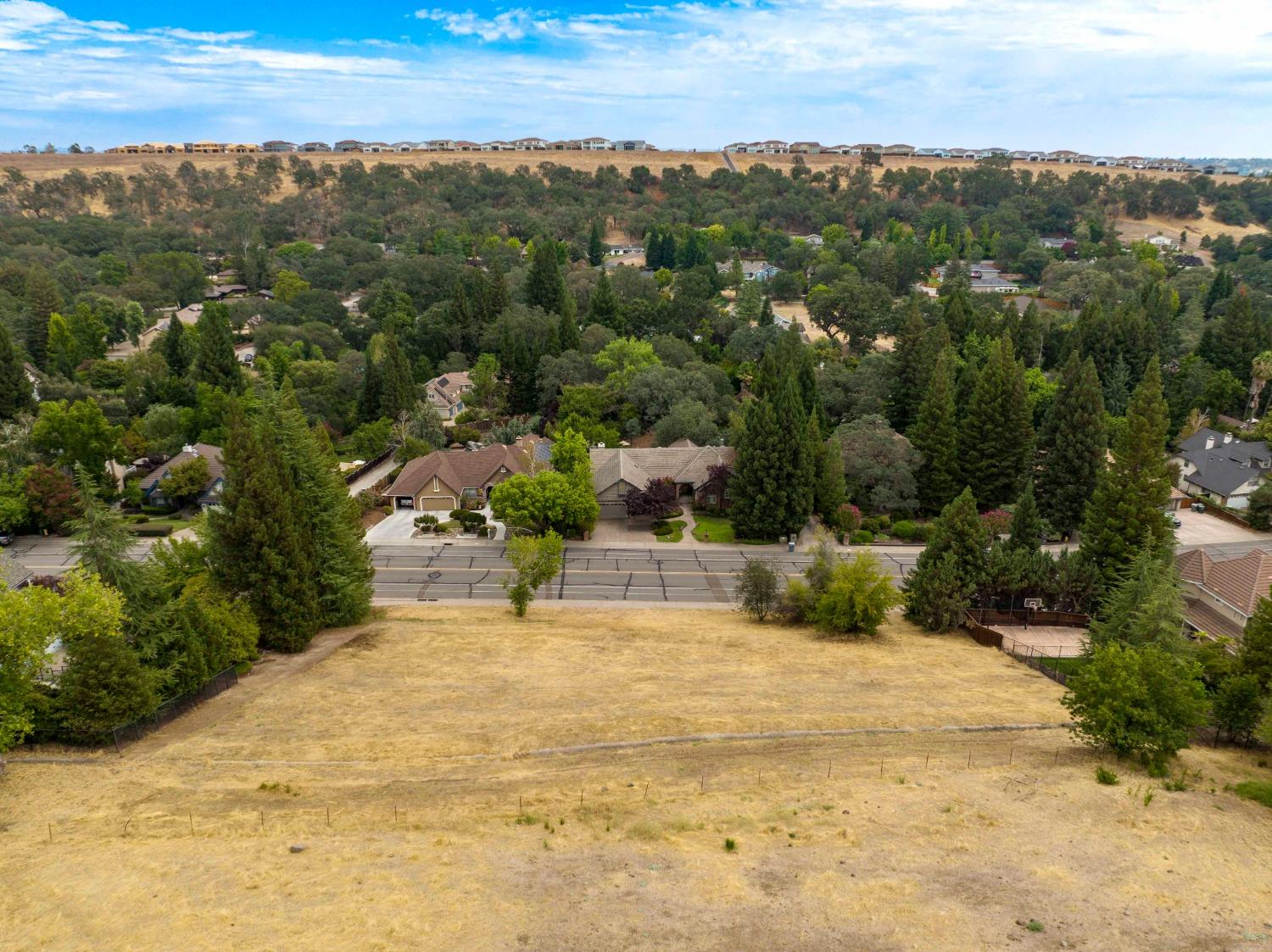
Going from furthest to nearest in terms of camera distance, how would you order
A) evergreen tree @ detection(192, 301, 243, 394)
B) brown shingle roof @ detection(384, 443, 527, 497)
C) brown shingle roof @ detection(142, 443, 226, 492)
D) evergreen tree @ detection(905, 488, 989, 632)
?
1. evergreen tree @ detection(192, 301, 243, 394)
2. brown shingle roof @ detection(142, 443, 226, 492)
3. brown shingle roof @ detection(384, 443, 527, 497)
4. evergreen tree @ detection(905, 488, 989, 632)

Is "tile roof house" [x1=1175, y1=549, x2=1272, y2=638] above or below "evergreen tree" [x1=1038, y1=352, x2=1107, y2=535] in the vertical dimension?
below

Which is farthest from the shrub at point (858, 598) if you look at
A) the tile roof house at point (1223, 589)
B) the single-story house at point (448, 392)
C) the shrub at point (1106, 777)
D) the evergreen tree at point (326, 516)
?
the single-story house at point (448, 392)

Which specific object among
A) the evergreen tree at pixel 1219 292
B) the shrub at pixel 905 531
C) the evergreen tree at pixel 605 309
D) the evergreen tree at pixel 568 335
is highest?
the evergreen tree at pixel 1219 292

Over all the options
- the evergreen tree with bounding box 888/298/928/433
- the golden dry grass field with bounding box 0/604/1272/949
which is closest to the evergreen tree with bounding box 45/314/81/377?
the golden dry grass field with bounding box 0/604/1272/949

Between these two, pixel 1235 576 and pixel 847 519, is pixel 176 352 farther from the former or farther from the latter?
pixel 1235 576

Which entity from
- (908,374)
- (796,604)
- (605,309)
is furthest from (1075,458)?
(605,309)

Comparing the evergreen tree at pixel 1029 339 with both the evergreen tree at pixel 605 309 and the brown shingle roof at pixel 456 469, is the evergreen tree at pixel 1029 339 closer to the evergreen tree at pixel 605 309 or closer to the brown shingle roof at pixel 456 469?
the evergreen tree at pixel 605 309

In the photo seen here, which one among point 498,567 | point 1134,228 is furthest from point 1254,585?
point 1134,228

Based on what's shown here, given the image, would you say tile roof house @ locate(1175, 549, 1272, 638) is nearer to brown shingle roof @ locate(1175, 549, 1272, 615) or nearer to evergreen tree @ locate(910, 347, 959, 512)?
brown shingle roof @ locate(1175, 549, 1272, 615)

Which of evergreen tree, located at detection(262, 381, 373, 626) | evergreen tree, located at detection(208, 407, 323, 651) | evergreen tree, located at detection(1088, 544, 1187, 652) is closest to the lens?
evergreen tree, located at detection(1088, 544, 1187, 652)
